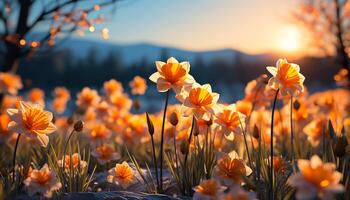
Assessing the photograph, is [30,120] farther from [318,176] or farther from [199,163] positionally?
[318,176]

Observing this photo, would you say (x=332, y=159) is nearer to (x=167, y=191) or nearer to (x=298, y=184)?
(x=167, y=191)

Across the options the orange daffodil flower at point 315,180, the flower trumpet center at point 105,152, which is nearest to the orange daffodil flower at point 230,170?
the orange daffodil flower at point 315,180

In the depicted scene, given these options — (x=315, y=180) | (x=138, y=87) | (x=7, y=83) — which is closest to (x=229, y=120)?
(x=315, y=180)

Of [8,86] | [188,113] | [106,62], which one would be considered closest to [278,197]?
[188,113]

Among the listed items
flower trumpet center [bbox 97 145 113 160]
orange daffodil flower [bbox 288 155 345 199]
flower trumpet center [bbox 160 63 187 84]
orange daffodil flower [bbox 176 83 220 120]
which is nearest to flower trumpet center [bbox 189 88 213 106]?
orange daffodil flower [bbox 176 83 220 120]

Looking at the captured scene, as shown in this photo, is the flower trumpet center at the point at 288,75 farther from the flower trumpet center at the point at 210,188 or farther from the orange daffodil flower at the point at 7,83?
the orange daffodil flower at the point at 7,83

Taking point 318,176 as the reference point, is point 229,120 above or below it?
above
